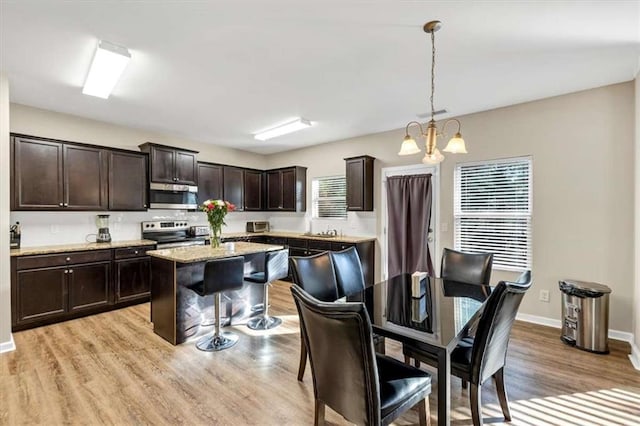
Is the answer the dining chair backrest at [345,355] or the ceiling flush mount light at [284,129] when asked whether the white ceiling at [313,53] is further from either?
the dining chair backrest at [345,355]

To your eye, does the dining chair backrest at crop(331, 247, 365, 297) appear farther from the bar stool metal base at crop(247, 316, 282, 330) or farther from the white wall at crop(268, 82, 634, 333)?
the white wall at crop(268, 82, 634, 333)

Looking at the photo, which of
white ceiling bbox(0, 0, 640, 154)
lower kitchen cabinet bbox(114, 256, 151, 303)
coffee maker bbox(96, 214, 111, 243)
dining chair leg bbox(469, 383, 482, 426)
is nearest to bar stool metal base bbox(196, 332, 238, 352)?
lower kitchen cabinet bbox(114, 256, 151, 303)

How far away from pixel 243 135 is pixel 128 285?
9.90 feet

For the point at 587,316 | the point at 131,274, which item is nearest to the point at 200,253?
the point at 131,274

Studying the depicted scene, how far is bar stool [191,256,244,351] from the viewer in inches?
116

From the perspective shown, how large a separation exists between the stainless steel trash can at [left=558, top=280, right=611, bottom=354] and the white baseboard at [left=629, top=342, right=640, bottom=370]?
0.18 metres

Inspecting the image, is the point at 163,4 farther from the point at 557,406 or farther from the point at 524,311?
the point at 524,311

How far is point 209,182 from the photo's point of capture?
5840 millimetres

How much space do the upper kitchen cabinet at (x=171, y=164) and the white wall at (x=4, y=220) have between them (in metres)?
1.87

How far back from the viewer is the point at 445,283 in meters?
2.79

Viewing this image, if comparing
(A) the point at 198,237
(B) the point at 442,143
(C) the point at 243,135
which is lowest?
(A) the point at 198,237

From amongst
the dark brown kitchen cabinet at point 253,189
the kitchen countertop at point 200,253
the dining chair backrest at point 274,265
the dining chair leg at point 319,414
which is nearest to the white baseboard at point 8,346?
the kitchen countertop at point 200,253

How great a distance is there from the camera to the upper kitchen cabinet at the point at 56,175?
3670mm

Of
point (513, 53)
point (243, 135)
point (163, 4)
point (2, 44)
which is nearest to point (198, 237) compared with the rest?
point (243, 135)
